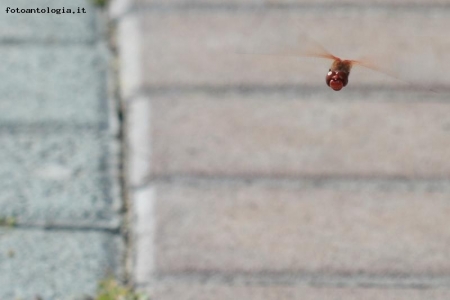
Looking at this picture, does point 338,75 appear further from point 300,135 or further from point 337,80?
point 300,135

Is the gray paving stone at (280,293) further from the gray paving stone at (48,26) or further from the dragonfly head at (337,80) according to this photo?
the gray paving stone at (48,26)

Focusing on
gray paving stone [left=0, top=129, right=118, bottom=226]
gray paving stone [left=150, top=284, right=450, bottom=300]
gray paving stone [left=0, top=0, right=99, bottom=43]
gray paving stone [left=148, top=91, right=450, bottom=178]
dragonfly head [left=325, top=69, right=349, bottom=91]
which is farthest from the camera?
gray paving stone [left=0, top=0, right=99, bottom=43]

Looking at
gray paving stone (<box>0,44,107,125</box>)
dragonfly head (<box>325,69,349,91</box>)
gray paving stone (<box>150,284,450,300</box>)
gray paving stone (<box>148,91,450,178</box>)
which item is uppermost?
gray paving stone (<box>0,44,107,125</box>)

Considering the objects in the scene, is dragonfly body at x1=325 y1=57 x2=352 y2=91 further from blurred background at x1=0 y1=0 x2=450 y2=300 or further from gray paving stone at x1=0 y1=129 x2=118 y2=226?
gray paving stone at x1=0 y1=129 x2=118 y2=226

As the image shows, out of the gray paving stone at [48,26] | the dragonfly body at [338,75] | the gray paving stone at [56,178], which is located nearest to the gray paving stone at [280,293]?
the gray paving stone at [56,178]

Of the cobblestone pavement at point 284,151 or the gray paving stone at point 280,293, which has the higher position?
the cobblestone pavement at point 284,151

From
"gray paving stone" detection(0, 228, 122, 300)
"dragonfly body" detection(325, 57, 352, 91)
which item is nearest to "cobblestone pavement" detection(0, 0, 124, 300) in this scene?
"gray paving stone" detection(0, 228, 122, 300)

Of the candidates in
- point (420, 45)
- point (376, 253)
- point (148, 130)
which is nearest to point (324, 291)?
point (376, 253)
